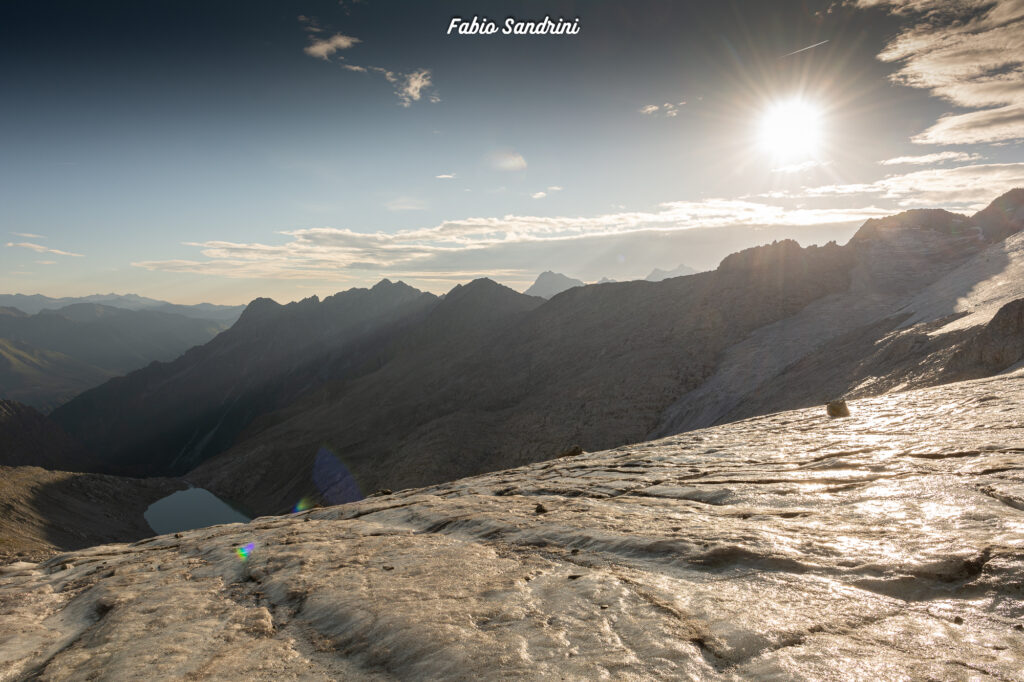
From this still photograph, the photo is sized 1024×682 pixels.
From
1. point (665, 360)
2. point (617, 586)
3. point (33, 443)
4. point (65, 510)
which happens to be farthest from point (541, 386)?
point (33, 443)

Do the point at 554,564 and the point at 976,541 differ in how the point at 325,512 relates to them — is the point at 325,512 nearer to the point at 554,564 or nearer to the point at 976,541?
the point at 554,564

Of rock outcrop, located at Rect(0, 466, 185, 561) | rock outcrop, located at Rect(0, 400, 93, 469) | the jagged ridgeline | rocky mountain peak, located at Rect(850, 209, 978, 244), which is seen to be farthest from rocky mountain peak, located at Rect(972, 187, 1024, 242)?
rock outcrop, located at Rect(0, 400, 93, 469)

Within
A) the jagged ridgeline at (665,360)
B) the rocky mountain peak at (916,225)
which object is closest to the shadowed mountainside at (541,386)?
the jagged ridgeline at (665,360)

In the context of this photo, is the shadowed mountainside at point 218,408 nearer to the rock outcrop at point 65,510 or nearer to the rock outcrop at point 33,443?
the rock outcrop at point 33,443

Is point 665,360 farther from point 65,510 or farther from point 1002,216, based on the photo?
point 65,510

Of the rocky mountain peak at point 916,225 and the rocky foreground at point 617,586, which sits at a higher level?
the rocky mountain peak at point 916,225

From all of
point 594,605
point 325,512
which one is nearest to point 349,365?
point 325,512
